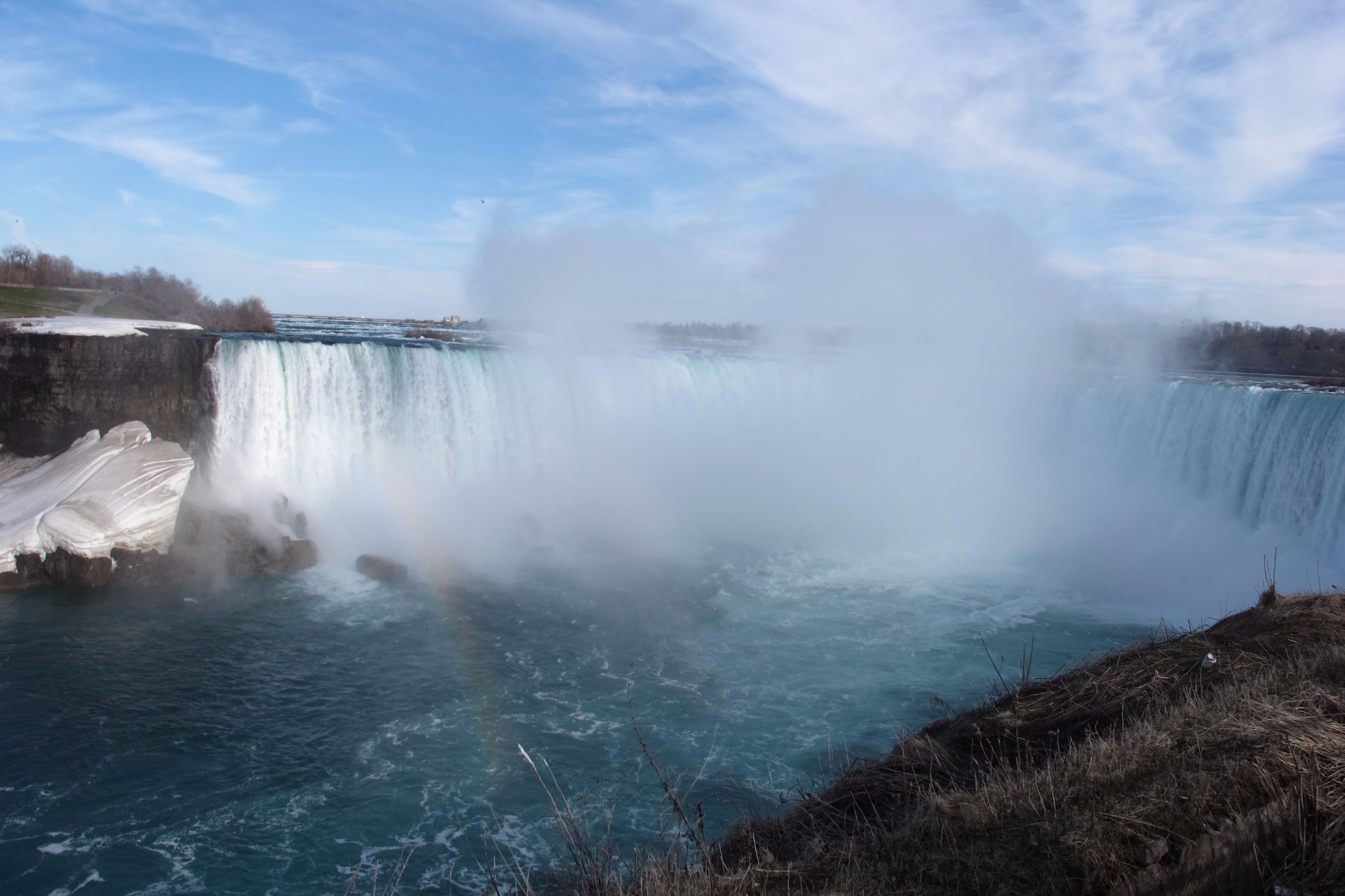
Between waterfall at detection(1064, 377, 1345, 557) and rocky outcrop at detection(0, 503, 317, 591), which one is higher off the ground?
waterfall at detection(1064, 377, 1345, 557)

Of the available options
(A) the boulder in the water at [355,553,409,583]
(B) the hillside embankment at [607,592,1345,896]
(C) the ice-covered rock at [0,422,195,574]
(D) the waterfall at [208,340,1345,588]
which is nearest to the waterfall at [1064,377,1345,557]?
(D) the waterfall at [208,340,1345,588]

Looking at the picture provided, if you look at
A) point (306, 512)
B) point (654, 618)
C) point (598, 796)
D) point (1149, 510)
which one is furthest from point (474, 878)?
point (1149, 510)

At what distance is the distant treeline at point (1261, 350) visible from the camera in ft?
94.3

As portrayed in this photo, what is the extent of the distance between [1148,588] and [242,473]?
1712 centimetres

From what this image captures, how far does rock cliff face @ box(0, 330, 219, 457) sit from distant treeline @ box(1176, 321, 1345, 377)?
30.4 meters

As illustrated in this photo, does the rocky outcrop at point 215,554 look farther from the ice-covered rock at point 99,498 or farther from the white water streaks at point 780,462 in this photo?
the white water streaks at point 780,462

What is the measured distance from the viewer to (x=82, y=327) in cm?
1590

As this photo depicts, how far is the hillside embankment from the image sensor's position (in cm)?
279

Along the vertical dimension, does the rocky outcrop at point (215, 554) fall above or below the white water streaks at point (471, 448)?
below

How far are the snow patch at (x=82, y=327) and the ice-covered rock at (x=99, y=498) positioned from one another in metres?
1.93

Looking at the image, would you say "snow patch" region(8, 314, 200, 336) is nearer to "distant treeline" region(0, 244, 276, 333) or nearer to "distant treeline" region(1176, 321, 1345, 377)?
"distant treeline" region(0, 244, 276, 333)

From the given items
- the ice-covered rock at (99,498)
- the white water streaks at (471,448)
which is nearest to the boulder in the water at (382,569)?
the white water streaks at (471,448)

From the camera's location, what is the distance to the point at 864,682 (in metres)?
9.30

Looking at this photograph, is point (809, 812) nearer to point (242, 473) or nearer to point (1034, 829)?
point (1034, 829)
